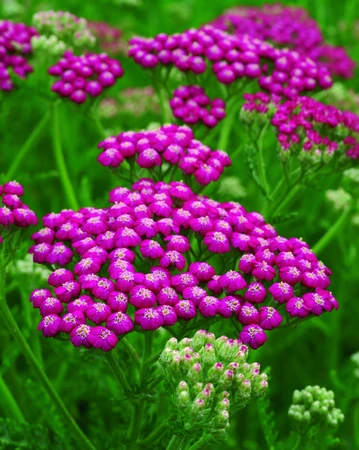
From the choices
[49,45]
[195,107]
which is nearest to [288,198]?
[195,107]

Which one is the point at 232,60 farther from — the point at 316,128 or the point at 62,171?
the point at 62,171

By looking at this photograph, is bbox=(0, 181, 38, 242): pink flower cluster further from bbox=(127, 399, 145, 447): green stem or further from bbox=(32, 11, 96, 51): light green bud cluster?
bbox=(32, 11, 96, 51): light green bud cluster

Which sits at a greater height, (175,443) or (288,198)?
(288,198)

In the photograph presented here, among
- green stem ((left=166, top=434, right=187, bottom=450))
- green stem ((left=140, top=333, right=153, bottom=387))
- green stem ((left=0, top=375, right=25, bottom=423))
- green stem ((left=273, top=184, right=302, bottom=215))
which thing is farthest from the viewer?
green stem ((left=273, top=184, right=302, bottom=215))

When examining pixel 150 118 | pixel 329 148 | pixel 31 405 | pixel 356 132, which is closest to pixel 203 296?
pixel 329 148

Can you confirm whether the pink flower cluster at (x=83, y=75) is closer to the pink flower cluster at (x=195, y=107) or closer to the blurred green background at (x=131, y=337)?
the blurred green background at (x=131, y=337)

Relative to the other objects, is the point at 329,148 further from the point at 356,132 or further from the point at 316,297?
the point at 316,297

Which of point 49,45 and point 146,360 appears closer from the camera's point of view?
point 146,360

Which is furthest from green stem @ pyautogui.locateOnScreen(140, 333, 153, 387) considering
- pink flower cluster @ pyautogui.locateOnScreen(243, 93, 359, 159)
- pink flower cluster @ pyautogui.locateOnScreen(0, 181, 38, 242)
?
pink flower cluster @ pyautogui.locateOnScreen(243, 93, 359, 159)
